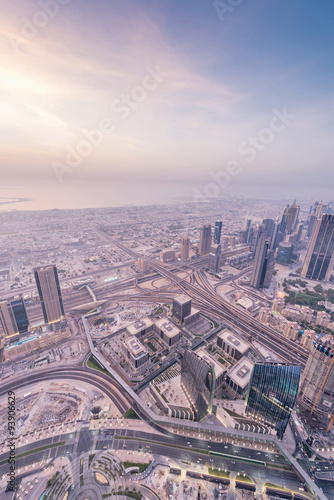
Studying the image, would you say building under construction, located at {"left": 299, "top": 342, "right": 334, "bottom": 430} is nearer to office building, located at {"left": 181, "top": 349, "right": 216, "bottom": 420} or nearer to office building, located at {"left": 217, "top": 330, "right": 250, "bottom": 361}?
office building, located at {"left": 217, "top": 330, "right": 250, "bottom": 361}

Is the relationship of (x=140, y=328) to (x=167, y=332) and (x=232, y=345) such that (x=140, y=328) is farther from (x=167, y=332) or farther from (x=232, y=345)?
(x=232, y=345)

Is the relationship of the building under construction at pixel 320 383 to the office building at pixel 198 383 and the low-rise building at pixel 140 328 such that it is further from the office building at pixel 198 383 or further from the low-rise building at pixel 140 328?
the low-rise building at pixel 140 328

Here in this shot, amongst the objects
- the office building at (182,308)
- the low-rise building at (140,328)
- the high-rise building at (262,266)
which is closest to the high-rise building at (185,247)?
the high-rise building at (262,266)

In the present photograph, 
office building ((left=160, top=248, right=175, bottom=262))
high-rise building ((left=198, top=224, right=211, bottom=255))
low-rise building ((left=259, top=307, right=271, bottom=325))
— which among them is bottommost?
low-rise building ((left=259, top=307, right=271, bottom=325))

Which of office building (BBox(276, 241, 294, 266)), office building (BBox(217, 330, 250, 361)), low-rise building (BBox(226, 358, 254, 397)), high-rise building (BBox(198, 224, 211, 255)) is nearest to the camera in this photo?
low-rise building (BBox(226, 358, 254, 397))

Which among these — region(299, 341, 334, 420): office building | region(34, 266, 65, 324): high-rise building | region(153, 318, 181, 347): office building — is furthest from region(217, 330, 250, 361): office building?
region(34, 266, 65, 324): high-rise building

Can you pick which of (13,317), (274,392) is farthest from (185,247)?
(13,317)

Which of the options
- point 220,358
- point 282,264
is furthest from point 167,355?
point 282,264
